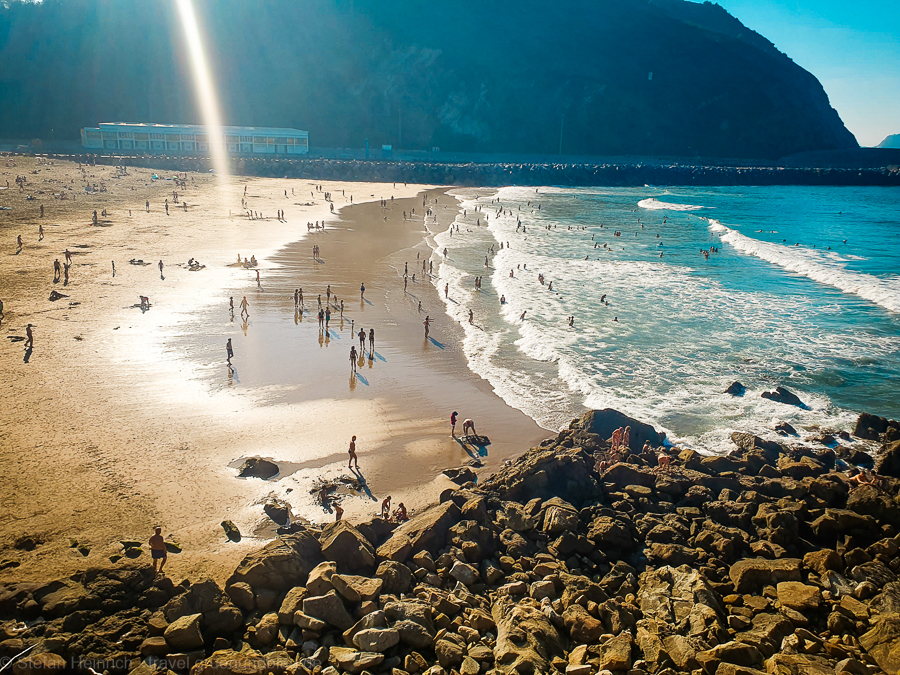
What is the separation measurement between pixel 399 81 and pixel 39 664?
13831 centimetres

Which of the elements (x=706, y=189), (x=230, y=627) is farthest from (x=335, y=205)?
(x=706, y=189)

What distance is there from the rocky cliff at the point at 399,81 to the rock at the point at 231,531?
122 meters

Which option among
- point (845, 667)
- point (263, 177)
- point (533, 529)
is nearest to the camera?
point (845, 667)

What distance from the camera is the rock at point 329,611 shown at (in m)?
7.62

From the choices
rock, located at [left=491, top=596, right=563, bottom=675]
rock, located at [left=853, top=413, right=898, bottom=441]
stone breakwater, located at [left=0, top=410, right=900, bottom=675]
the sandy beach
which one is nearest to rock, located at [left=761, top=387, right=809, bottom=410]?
rock, located at [left=853, top=413, right=898, bottom=441]

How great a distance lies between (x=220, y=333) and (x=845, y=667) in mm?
19709

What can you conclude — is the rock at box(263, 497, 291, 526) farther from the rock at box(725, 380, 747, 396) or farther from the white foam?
the white foam

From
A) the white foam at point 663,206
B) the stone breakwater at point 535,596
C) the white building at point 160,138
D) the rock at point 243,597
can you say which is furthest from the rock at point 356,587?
the white building at point 160,138

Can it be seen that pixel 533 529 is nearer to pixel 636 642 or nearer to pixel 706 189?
pixel 636 642

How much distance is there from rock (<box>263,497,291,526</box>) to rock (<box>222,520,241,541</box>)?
0.68 meters

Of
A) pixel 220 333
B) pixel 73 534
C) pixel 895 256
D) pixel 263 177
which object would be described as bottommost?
pixel 73 534

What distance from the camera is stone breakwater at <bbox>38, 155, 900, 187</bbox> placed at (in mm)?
81938

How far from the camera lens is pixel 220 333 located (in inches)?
→ 819

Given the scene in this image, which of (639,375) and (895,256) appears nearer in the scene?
(639,375)
